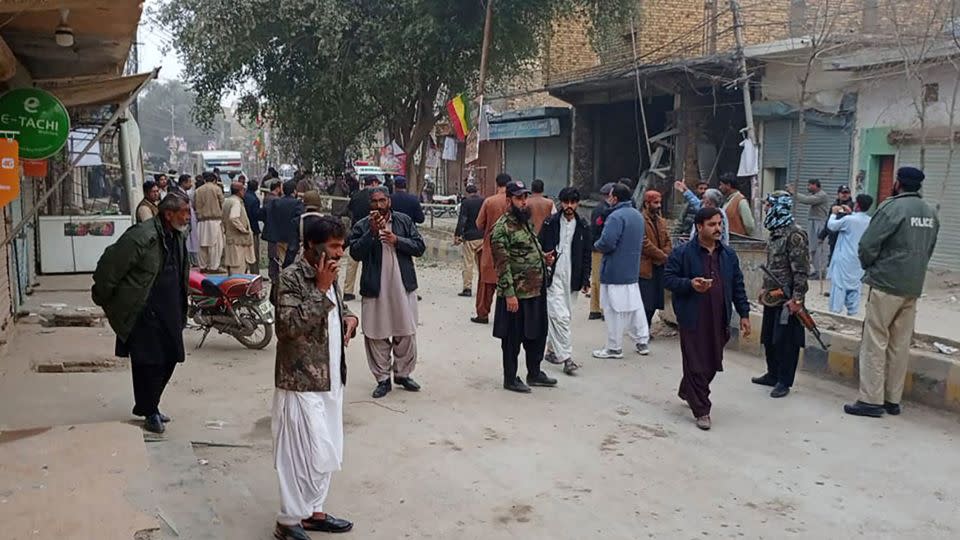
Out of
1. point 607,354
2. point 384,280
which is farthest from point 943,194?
point 384,280

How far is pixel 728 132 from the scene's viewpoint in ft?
67.9

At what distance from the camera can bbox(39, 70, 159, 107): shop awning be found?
7.96 m

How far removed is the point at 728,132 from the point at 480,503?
57.1 feet

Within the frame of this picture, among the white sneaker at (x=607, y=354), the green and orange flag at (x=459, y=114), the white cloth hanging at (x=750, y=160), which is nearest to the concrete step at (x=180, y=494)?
the white sneaker at (x=607, y=354)

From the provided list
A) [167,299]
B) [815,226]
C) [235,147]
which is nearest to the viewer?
[167,299]

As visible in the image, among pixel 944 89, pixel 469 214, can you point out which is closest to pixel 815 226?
pixel 944 89

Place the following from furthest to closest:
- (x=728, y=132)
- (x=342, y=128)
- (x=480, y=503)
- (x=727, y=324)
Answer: (x=342, y=128), (x=728, y=132), (x=727, y=324), (x=480, y=503)

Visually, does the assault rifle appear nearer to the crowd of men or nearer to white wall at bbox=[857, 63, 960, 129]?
the crowd of men

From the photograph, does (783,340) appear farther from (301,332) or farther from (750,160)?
(750,160)

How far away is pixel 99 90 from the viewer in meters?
8.13

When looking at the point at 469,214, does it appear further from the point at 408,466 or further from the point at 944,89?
the point at 944,89

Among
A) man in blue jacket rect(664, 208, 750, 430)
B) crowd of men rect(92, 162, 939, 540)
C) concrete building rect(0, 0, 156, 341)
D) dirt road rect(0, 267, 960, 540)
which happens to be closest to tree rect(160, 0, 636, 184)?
concrete building rect(0, 0, 156, 341)

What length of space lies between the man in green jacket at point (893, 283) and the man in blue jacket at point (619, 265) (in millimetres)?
2376

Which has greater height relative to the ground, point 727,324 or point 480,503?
point 727,324
